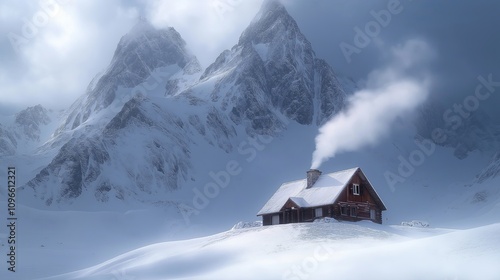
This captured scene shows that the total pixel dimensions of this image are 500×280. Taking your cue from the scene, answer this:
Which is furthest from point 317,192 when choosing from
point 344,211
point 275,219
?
point 275,219

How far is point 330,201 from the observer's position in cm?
5734

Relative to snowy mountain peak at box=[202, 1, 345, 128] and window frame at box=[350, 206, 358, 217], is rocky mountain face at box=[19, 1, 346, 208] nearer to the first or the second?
snowy mountain peak at box=[202, 1, 345, 128]

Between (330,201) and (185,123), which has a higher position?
(185,123)

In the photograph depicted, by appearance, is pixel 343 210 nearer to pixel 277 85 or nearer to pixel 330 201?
pixel 330 201

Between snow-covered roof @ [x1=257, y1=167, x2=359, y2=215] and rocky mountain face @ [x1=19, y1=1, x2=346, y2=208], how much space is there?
194 ft

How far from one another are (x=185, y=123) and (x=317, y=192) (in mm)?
91150

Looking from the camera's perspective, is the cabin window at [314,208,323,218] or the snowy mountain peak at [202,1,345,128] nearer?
the cabin window at [314,208,323,218]

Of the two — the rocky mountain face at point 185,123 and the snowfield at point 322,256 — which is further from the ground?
the rocky mountain face at point 185,123

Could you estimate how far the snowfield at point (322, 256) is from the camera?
28625mm

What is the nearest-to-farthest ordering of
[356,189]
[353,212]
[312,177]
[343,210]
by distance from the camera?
[343,210] → [353,212] → [356,189] → [312,177]

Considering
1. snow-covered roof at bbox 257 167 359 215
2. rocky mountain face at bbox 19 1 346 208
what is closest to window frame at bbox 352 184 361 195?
snow-covered roof at bbox 257 167 359 215

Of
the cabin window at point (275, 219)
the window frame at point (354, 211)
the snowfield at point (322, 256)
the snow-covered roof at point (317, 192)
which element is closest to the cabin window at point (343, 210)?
the window frame at point (354, 211)

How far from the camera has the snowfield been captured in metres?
28.6

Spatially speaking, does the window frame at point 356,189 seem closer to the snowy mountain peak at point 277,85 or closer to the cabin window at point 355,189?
the cabin window at point 355,189
